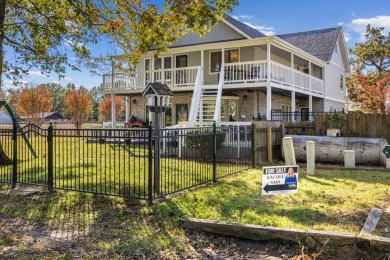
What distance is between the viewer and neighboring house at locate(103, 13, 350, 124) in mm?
16859

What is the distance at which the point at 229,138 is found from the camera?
37.0 ft

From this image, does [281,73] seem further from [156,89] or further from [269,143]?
[156,89]

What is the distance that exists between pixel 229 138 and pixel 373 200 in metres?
5.37

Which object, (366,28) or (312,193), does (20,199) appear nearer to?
(312,193)

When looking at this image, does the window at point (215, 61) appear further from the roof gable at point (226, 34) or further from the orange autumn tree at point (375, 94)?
the orange autumn tree at point (375, 94)

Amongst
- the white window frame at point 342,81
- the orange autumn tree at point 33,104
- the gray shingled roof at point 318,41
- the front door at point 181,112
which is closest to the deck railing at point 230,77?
the front door at point 181,112

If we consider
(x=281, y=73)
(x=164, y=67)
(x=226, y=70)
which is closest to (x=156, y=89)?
(x=226, y=70)

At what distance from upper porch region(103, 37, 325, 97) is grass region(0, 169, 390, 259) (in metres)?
9.73

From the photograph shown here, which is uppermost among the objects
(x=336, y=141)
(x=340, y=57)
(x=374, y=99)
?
(x=340, y=57)

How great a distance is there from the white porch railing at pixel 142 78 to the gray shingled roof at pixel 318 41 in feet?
36.5

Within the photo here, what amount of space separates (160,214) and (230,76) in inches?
499

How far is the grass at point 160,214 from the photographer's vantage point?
4.42m

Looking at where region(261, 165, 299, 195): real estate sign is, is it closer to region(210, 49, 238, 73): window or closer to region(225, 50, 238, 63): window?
region(210, 49, 238, 73): window

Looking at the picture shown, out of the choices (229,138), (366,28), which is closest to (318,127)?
(229,138)
